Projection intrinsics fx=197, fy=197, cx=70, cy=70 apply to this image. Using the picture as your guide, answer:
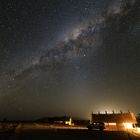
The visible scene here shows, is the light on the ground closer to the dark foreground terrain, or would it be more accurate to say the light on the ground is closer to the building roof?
the building roof

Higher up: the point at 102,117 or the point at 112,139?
the point at 102,117

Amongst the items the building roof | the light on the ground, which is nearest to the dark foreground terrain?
the light on the ground

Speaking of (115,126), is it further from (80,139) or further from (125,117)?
(80,139)

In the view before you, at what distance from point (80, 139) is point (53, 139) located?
3.92 meters

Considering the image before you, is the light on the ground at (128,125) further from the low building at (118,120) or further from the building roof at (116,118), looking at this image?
the building roof at (116,118)

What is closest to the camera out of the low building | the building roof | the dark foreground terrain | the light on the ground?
the dark foreground terrain

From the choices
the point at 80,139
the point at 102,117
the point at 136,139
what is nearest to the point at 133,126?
the point at 102,117

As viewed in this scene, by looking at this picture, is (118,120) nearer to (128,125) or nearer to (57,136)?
(128,125)

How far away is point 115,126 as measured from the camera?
53.2 meters

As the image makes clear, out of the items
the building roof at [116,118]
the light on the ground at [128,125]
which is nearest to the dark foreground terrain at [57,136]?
the light on the ground at [128,125]

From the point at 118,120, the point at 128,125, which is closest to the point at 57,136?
the point at 118,120

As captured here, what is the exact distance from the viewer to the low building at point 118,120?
52938 mm

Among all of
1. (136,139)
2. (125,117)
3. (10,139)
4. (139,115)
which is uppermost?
(139,115)

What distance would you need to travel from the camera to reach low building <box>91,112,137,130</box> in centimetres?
5294
